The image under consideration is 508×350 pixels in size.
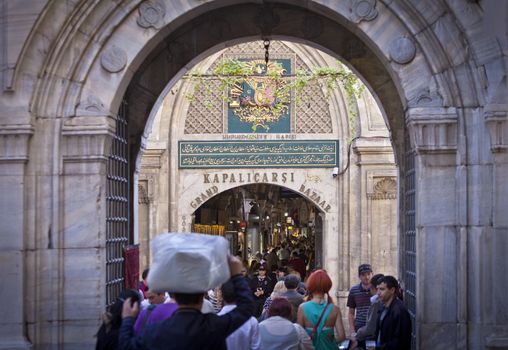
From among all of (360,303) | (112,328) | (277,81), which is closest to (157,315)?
(112,328)

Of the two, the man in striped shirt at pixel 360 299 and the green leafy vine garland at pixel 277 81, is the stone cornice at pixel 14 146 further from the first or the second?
the green leafy vine garland at pixel 277 81

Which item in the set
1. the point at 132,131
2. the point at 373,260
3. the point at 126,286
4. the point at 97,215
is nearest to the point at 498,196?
the point at 97,215

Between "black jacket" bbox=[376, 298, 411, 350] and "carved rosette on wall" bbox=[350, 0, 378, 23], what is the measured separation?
2545 mm

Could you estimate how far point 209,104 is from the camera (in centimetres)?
2470

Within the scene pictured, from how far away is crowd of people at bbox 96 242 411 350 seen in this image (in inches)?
209

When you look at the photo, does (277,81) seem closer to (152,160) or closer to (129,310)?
(152,160)

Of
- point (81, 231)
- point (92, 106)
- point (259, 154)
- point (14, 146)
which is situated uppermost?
point (259, 154)

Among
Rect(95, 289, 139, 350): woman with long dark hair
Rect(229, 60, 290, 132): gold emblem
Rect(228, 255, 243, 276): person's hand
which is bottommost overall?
Rect(95, 289, 139, 350): woman with long dark hair

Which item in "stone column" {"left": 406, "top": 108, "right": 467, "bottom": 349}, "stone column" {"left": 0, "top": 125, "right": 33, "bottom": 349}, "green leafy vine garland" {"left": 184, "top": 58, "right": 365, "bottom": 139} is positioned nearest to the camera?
"stone column" {"left": 406, "top": 108, "right": 467, "bottom": 349}

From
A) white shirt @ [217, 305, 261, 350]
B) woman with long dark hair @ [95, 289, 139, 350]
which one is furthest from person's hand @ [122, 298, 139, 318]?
white shirt @ [217, 305, 261, 350]

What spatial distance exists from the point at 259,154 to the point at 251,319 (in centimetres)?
1740

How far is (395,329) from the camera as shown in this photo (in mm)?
8977

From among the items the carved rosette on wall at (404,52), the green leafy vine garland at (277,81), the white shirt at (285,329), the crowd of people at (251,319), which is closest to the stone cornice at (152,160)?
the green leafy vine garland at (277,81)

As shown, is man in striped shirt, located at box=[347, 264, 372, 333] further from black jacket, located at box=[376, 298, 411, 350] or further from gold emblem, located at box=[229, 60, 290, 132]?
gold emblem, located at box=[229, 60, 290, 132]
